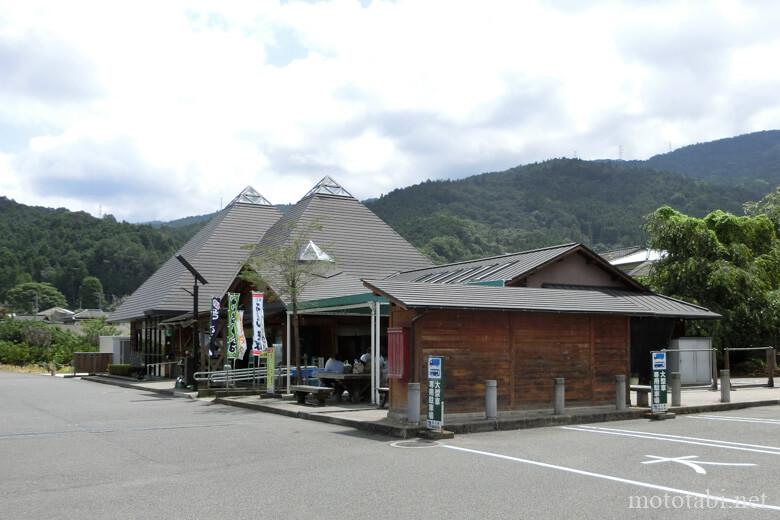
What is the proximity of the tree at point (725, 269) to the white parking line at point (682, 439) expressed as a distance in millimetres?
18133

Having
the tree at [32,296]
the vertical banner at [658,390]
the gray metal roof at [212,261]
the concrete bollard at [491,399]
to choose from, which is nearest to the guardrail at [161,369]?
the gray metal roof at [212,261]

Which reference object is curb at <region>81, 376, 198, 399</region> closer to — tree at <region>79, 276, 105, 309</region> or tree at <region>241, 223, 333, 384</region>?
tree at <region>241, 223, 333, 384</region>

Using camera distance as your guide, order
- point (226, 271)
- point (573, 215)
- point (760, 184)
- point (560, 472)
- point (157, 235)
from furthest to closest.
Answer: point (760, 184), point (573, 215), point (157, 235), point (226, 271), point (560, 472)

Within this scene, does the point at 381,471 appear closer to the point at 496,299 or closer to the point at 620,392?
the point at 496,299

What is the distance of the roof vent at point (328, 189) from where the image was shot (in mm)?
39781

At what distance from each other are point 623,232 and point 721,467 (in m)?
114

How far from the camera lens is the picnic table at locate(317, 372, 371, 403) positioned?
18.2 meters

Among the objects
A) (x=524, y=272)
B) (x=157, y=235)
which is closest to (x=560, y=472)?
(x=524, y=272)

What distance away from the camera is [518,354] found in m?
14.5

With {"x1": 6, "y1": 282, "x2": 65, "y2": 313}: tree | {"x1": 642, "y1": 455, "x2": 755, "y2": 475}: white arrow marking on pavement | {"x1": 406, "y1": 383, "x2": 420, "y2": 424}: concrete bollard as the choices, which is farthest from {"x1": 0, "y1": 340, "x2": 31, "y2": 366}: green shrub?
{"x1": 6, "y1": 282, "x2": 65, "y2": 313}: tree

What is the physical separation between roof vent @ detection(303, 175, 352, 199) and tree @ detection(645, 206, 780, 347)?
16.2 meters

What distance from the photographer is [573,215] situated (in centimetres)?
12862

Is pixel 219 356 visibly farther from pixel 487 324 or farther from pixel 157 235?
pixel 157 235

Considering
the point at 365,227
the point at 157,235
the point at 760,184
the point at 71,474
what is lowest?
the point at 71,474
